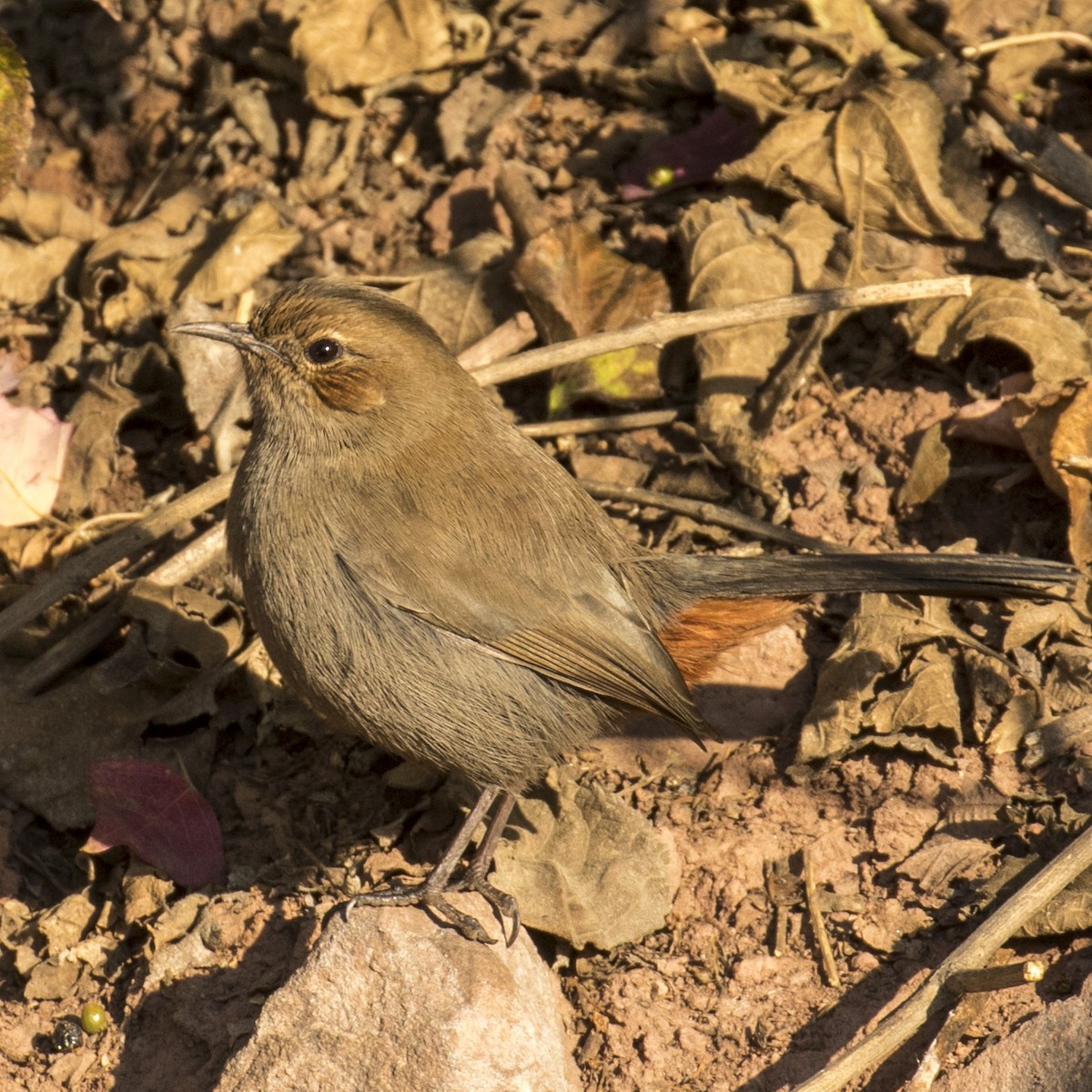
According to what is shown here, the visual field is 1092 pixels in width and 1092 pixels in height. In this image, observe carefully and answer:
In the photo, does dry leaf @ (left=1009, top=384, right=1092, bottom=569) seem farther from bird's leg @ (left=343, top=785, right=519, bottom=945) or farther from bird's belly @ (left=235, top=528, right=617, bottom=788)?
bird's leg @ (left=343, top=785, right=519, bottom=945)

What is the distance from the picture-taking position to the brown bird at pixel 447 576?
14.3 feet

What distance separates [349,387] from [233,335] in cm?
44

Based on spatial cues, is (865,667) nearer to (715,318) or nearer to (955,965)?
(955,965)

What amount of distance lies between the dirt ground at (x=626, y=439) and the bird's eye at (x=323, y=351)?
1.26m

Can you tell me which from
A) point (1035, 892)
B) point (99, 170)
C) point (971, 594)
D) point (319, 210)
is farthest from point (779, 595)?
point (99, 170)

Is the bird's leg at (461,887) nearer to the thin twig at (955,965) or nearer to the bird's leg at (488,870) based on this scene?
the bird's leg at (488,870)

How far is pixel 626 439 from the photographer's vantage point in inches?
231

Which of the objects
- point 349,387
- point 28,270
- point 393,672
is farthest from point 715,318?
point 28,270

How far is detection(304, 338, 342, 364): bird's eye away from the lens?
182 inches

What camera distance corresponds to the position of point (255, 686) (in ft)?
17.4

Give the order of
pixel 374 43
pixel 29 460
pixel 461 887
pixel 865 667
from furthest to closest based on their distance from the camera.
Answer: pixel 374 43 → pixel 29 460 → pixel 865 667 → pixel 461 887

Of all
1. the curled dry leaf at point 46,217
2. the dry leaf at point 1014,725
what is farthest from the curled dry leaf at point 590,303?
the curled dry leaf at point 46,217

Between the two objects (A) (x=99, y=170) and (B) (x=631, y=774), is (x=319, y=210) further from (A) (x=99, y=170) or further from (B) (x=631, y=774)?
(B) (x=631, y=774)

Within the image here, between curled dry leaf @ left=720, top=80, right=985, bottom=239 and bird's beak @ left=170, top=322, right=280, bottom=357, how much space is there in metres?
2.35
